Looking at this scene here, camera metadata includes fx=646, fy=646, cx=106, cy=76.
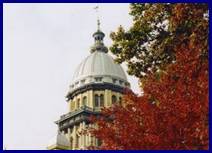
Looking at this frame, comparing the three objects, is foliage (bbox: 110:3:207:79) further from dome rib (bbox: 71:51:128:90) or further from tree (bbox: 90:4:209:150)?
dome rib (bbox: 71:51:128:90)

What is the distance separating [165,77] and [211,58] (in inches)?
170

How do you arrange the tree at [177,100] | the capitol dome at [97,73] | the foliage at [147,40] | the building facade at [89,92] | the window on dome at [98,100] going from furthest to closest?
the capitol dome at [97,73], the window on dome at [98,100], the building facade at [89,92], the foliage at [147,40], the tree at [177,100]

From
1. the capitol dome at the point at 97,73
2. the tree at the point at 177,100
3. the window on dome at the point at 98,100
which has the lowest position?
the tree at the point at 177,100

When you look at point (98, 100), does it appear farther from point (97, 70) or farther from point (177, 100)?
point (177, 100)

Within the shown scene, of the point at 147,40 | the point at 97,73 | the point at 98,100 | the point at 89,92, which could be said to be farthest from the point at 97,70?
the point at 147,40

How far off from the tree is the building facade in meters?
63.8

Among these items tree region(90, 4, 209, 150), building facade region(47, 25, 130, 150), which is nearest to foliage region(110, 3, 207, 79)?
tree region(90, 4, 209, 150)

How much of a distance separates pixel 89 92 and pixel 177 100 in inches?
2814

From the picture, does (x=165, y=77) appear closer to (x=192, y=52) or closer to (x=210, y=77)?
(x=192, y=52)

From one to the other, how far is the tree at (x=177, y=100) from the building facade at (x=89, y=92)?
2513 inches

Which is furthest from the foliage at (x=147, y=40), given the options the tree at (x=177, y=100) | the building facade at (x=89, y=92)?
the building facade at (x=89, y=92)

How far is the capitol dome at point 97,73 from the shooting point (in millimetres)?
98000

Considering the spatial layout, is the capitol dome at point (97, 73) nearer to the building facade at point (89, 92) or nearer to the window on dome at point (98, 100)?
the building facade at point (89, 92)

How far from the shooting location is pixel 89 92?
321 feet
